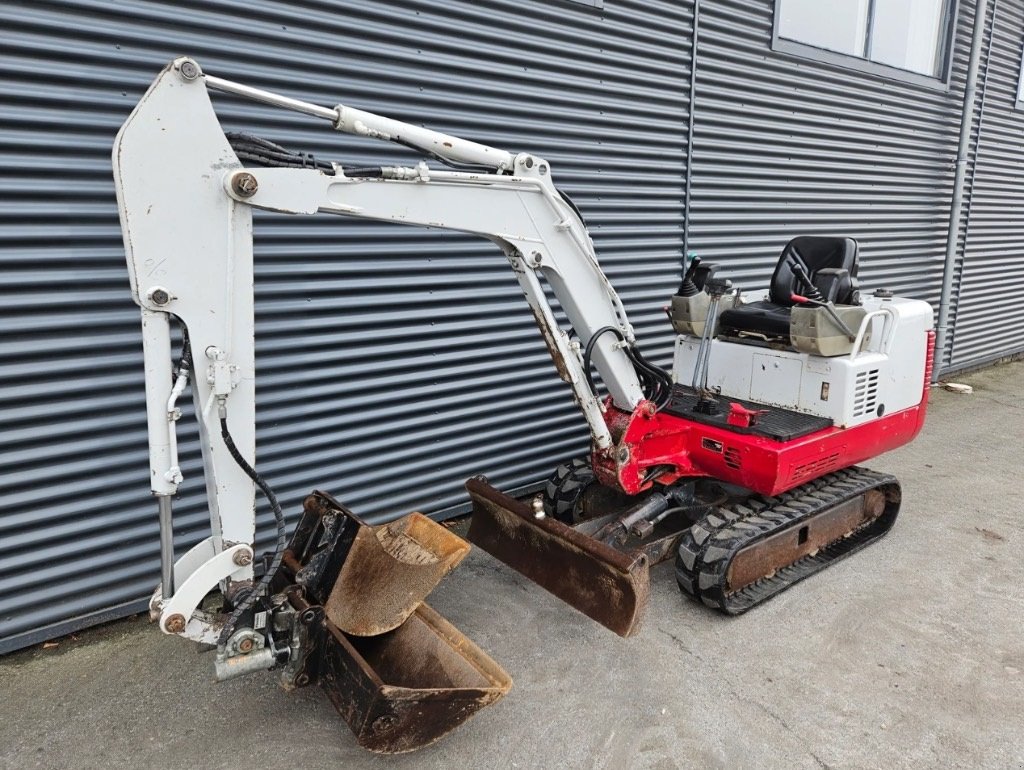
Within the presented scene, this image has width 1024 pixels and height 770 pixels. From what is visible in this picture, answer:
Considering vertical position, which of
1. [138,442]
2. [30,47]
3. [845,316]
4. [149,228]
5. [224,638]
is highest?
[30,47]

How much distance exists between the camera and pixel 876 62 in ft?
23.2

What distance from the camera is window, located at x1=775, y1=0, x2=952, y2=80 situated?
6.40m

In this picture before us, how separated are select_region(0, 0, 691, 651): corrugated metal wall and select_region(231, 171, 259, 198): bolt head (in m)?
1.31

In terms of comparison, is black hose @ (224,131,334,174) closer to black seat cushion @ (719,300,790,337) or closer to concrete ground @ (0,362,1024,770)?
concrete ground @ (0,362,1024,770)

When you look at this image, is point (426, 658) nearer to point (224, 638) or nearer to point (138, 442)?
point (224, 638)

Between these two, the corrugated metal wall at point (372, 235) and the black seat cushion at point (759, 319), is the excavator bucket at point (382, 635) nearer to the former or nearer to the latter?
the corrugated metal wall at point (372, 235)

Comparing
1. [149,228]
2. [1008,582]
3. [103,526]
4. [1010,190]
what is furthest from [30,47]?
[1010,190]

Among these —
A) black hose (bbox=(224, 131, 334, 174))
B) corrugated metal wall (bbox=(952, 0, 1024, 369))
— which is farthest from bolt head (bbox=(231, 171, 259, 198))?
corrugated metal wall (bbox=(952, 0, 1024, 369))

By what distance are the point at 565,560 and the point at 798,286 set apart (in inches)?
90.3

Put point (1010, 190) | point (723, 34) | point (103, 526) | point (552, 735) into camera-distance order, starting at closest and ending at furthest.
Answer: point (552, 735) < point (103, 526) < point (723, 34) < point (1010, 190)

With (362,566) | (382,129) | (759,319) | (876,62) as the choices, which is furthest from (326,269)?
(876,62)

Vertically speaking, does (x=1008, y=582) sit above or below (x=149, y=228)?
below

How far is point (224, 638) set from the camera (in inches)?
95.3

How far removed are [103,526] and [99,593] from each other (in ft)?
1.14
